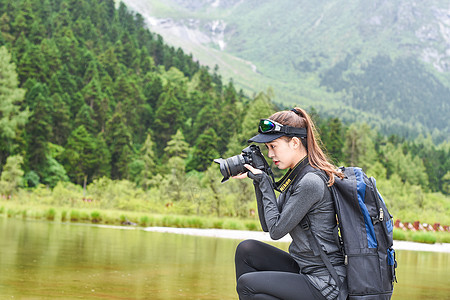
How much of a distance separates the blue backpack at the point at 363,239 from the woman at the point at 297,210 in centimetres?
7

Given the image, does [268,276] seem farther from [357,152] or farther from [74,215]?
[357,152]

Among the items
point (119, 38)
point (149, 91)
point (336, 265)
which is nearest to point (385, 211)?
point (336, 265)

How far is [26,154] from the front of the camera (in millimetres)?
48969

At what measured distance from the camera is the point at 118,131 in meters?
60.9

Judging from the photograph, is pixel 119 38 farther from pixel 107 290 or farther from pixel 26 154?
pixel 107 290

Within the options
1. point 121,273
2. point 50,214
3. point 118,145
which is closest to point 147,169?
point 118,145

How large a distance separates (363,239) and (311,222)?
0.31 m

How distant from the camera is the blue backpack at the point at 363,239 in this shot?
3.18m

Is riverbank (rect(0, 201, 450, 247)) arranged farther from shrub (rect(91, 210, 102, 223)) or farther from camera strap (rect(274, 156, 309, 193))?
camera strap (rect(274, 156, 309, 193))

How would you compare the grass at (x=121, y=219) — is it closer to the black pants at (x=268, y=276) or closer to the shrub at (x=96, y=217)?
the shrub at (x=96, y=217)

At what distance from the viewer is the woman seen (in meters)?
3.28

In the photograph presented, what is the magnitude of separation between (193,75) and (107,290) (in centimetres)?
9814

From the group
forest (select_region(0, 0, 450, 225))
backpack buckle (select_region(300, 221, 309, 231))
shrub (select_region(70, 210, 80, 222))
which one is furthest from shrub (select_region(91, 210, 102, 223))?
backpack buckle (select_region(300, 221, 309, 231))

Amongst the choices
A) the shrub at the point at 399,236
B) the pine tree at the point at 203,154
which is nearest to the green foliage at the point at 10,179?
the shrub at the point at 399,236
